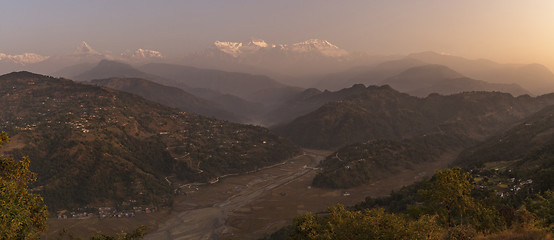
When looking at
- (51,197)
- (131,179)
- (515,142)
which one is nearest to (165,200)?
(131,179)

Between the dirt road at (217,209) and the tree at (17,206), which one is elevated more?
the tree at (17,206)

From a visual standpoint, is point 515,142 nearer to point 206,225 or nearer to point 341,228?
point 206,225

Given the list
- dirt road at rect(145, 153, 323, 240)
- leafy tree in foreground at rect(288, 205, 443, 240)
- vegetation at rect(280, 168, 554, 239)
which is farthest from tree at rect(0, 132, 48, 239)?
dirt road at rect(145, 153, 323, 240)

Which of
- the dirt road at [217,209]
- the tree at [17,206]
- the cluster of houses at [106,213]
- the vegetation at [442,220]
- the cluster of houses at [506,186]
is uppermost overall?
the tree at [17,206]

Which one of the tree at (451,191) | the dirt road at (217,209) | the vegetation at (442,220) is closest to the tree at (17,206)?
the vegetation at (442,220)

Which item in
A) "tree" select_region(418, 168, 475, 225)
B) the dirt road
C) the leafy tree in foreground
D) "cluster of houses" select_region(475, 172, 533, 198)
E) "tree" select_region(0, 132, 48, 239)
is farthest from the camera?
the dirt road

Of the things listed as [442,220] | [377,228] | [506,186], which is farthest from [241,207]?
[377,228]

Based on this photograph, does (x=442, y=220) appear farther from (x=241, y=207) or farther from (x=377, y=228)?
(x=241, y=207)

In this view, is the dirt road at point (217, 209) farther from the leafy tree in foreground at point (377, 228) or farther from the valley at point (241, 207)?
the leafy tree in foreground at point (377, 228)

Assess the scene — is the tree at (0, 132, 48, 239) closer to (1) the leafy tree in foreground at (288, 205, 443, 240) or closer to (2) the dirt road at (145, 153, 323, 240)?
(1) the leafy tree in foreground at (288, 205, 443, 240)
